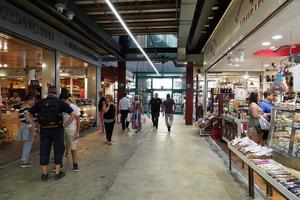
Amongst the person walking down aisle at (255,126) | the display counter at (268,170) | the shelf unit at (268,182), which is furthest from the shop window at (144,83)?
the shelf unit at (268,182)

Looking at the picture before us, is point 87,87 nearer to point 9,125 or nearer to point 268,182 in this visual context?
point 9,125

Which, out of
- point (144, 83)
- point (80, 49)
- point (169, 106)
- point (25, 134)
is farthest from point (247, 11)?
point (144, 83)

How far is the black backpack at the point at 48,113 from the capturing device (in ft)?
15.3

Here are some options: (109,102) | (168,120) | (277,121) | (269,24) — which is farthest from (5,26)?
(168,120)

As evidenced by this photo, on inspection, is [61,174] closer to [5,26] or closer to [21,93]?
[5,26]

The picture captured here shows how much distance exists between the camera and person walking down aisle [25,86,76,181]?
4664 millimetres

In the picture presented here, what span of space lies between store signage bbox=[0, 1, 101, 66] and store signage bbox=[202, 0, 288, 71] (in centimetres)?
439

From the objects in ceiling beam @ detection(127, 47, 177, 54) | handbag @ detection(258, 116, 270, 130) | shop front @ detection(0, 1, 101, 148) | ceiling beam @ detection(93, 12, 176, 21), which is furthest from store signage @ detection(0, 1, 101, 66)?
handbag @ detection(258, 116, 270, 130)

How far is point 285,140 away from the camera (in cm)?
436

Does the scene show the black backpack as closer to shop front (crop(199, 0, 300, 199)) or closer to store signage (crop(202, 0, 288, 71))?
shop front (crop(199, 0, 300, 199))

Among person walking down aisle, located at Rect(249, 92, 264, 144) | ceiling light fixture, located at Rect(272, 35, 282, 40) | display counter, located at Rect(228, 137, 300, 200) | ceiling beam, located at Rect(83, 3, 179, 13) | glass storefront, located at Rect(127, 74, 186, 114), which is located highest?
ceiling beam, located at Rect(83, 3, 179, 13)

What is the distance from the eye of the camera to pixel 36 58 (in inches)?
405

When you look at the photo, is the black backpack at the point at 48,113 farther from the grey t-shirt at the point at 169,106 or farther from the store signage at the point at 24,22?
the grey t-shirt at the point at 169,106

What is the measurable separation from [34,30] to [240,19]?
4.48 m
